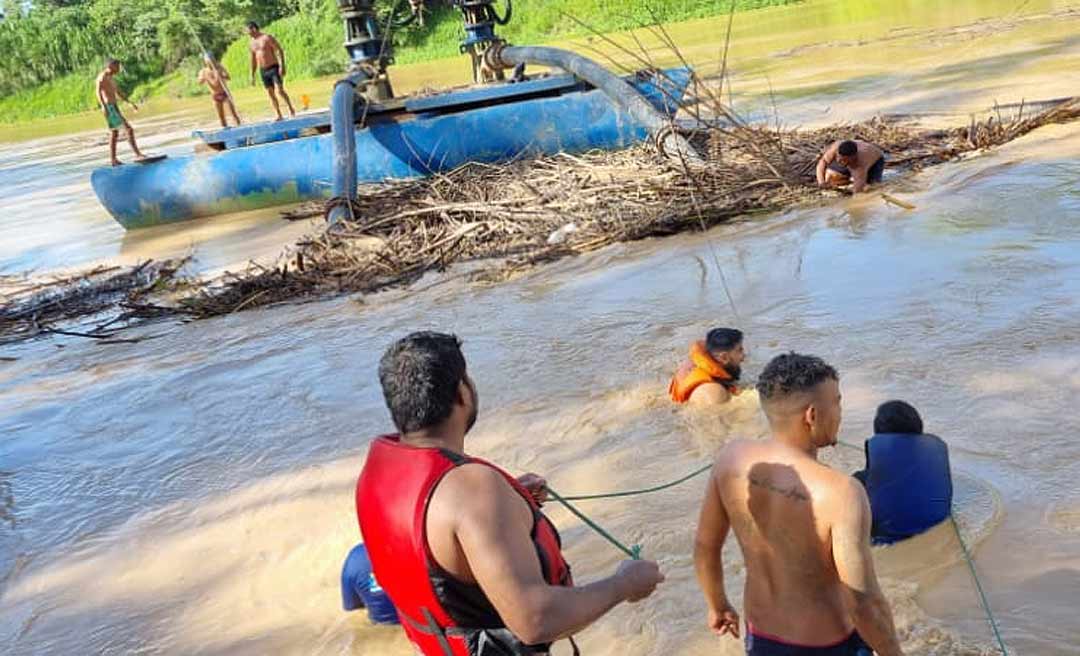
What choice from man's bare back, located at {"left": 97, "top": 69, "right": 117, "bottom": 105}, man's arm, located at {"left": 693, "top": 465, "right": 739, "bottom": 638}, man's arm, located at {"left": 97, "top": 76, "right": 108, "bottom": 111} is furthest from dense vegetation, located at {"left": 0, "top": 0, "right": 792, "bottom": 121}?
man's arm, located at {"left": 693, "top": 465, "right": 739, "bottom": 638}

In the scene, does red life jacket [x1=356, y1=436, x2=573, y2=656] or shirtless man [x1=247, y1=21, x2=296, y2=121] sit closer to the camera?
red life jacket [x1=356, y1=436, x2=573, y2=656]

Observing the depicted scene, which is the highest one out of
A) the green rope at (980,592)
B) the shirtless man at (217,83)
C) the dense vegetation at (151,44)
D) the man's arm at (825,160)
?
the dense vegetation at (151,44)

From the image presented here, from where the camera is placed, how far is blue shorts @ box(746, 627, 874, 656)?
8.12ft

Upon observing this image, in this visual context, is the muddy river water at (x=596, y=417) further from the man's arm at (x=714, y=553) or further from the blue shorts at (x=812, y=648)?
the blue shorts at (x=812, y=648)

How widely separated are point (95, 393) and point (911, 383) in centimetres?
577

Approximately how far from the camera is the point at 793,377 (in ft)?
7.75

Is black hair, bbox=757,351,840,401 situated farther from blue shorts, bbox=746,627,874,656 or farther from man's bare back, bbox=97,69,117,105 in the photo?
man's bare back, bbox=97,69,117,105

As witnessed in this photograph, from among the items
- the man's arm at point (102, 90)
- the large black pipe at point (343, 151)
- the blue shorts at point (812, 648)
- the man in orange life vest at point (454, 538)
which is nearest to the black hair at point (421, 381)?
the man in orange life vest at point (454, 538)

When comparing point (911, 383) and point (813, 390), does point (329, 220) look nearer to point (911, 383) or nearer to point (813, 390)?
point (911, 383)

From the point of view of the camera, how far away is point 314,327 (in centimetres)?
814

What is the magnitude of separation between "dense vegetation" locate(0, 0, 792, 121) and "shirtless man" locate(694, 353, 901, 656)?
4234 cm

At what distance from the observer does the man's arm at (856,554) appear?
7.47ft

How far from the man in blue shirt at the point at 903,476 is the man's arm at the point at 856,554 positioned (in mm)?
1064

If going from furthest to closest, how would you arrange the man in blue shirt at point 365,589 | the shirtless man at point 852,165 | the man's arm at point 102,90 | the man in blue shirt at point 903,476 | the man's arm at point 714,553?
the man's arm at point 102,90 → the shirtless man at point 852,165 → the man in blue shirt at point 365,589 → the man in blue shirt at point 903,476 → the man's arm at point 714,553
